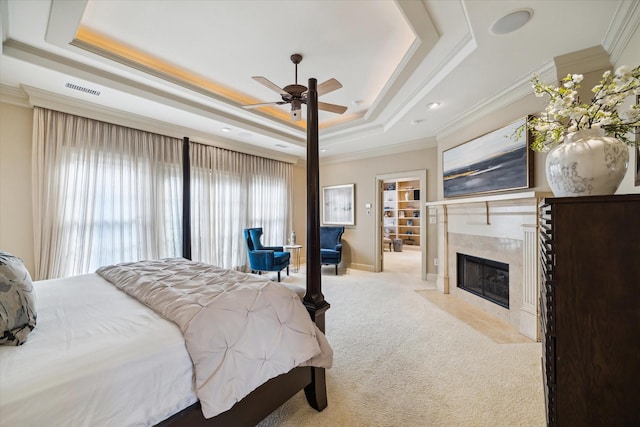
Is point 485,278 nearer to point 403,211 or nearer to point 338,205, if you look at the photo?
point 338,205

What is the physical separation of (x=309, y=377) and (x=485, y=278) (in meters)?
2.83

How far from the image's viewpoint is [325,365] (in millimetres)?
1533

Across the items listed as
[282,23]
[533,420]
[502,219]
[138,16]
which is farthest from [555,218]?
[138,16]

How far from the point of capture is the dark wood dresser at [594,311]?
3.26 feet

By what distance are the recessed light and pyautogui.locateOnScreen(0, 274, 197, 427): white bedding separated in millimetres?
2845

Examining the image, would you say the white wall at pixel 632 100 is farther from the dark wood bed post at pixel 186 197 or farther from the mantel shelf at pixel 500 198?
the dark wood bed post at pixel 186 197

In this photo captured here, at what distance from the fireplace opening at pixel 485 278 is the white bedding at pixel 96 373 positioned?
338 centimetres

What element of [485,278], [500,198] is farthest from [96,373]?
[485,278]

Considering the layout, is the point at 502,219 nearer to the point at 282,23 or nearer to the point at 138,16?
the point at 282,23

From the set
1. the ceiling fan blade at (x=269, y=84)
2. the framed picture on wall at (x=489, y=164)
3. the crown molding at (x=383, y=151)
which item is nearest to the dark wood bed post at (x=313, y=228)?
the ceiling fan blade at (x=269, y=84)

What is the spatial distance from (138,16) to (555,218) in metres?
3.16

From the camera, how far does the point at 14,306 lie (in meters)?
1.02


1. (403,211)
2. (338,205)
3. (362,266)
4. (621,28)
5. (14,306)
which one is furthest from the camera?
(403,211)

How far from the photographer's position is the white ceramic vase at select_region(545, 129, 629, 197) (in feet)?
3.52
